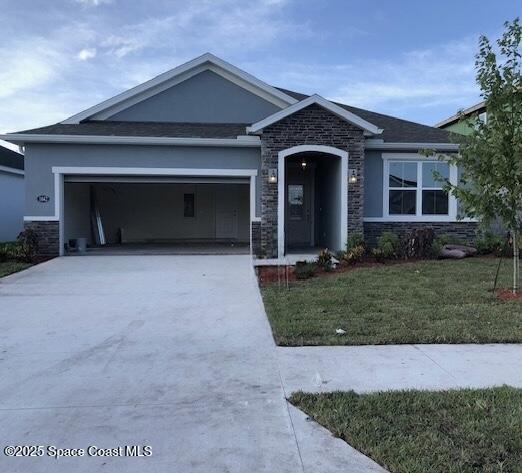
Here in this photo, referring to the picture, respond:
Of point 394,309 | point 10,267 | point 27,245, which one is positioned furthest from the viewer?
point 27,245

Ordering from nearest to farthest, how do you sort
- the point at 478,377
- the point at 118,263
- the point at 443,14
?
1. the point at 478,377
2. the point at 118,263
3. the point at 443,14

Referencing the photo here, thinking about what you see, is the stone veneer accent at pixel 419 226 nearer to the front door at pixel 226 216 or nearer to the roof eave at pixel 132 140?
the roof eave at pixel 132 140

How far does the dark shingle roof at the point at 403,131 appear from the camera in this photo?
15266 mm

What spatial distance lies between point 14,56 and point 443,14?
13385 millimetres

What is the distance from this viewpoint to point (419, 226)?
15312mm

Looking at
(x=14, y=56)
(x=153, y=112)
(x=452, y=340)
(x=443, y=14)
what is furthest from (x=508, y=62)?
(x=14, y=56)

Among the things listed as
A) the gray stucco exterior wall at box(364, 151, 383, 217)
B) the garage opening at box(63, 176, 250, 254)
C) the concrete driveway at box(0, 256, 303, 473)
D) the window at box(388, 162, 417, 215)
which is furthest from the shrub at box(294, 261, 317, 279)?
the garage opening at box(63, 176, 250, 254)

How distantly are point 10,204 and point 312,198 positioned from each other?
44.9 ft

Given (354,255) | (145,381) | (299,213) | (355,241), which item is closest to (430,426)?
(145,381)

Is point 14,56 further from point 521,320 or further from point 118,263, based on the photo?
point 521,320

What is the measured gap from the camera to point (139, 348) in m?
5.73

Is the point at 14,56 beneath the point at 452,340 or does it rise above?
above

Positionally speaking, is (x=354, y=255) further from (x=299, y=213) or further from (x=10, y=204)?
(x=10, y=204)

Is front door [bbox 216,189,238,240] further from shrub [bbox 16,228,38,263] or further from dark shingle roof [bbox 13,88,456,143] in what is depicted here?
shrub [bbox 16,228,38,263]
